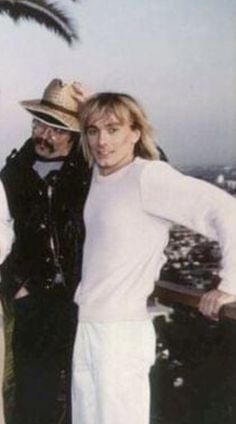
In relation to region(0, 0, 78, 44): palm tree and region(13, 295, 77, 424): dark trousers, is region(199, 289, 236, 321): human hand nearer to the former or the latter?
region(13, 295, 77, 424): dark trousers

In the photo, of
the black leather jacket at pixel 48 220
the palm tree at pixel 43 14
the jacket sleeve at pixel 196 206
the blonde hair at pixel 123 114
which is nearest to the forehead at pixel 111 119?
the blonde hair at pixel 123 114

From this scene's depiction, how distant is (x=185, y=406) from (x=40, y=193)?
59 cm

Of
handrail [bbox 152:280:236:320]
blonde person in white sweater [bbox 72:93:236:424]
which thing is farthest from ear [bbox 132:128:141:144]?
handrail [bbox 152:280:236:320]

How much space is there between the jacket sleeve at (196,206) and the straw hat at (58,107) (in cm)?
33

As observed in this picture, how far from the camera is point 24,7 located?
1714mm

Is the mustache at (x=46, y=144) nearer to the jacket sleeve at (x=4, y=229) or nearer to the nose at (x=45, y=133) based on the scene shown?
the nose at (x=45, y=133)

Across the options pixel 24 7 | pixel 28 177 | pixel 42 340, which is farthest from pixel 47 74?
pixel 42 340

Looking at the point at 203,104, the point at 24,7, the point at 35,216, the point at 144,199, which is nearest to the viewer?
the point at 144,199

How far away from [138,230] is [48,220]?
1.03 ft

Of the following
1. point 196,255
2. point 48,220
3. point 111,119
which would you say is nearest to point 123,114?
point 111,119

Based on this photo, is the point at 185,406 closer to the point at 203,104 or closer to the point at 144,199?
the point at 144,199

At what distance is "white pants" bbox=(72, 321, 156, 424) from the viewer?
125cm

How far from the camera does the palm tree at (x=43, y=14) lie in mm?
1716

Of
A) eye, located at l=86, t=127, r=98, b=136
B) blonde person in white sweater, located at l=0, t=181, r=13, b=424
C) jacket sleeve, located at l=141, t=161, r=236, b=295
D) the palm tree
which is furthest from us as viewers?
the palm tree
